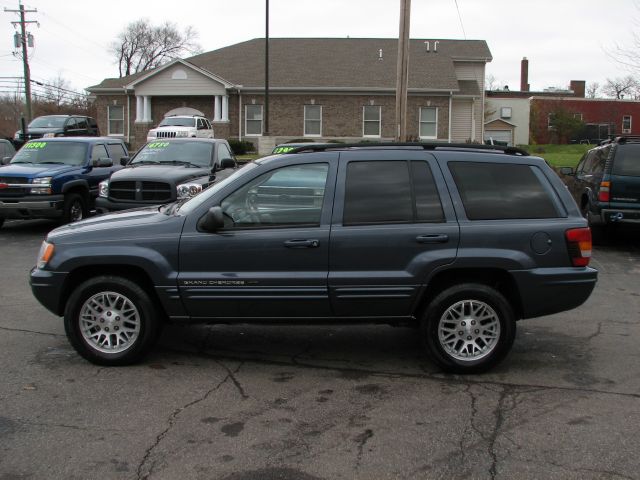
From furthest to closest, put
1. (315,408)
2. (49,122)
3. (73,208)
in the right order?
(49,122) → (73,208) → (315,408)

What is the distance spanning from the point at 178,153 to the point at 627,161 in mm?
7878

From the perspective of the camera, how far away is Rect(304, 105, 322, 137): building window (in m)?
34.4

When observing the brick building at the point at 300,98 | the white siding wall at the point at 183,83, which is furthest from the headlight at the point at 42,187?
the white siding wall at the point at 183,83

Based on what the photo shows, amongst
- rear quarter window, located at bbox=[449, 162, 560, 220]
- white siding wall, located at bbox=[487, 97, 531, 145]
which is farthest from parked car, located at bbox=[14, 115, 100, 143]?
white siding wall, located at bbox=[487, 97, 531, 145]

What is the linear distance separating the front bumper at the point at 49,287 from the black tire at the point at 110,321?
0.36 ft

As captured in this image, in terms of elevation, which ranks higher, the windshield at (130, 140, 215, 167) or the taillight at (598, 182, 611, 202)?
the windshield at (130, 140, 215, 167)

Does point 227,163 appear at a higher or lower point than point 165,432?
higher

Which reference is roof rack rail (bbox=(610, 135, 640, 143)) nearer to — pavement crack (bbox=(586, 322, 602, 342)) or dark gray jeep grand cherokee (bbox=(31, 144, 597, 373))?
pavement crack (bbox=(586, 322, 602, 342))

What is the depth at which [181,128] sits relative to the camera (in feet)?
87.0

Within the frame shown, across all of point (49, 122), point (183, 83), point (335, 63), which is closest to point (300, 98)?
point (335, 63)

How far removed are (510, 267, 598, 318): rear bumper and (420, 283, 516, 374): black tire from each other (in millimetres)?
190

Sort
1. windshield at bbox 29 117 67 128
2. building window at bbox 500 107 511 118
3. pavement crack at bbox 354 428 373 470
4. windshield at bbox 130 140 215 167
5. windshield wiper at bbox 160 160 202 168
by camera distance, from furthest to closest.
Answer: building window at bbox 500 107 511 118, windshield at bbox 29 117 67 128, windshield at bbox 130 140 215 167, windshield wiper at bbox 160 160 202 168, pavement crack at bbox 354 428 373 470

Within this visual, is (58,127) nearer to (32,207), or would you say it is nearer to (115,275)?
(32,207)

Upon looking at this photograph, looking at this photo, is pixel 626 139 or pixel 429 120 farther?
pixel 429 120
